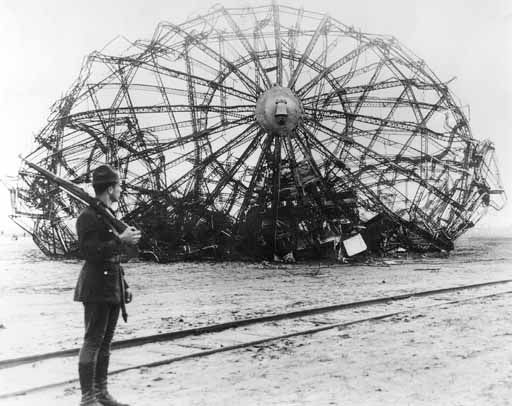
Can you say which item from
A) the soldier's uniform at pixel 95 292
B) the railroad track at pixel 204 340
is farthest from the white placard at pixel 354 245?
the soldier's uniform at pixel 95 292

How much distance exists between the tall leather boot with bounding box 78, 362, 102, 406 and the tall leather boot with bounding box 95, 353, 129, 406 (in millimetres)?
94

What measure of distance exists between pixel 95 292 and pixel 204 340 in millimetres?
3352

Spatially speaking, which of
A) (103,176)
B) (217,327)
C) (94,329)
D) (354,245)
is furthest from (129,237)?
(354,245)

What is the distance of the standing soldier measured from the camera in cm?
474

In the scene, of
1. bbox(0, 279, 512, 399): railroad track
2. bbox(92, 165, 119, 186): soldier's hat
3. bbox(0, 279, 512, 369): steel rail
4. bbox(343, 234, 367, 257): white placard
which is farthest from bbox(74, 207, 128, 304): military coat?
bbox(343, 234, 367, 257): white placard

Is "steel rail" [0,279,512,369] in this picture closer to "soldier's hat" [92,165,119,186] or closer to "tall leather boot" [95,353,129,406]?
"tall leather boot" [95,353,129,406]

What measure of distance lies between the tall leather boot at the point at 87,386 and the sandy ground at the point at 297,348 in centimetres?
48

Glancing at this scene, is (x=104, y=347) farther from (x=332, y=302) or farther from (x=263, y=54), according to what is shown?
(x=263, y=54)

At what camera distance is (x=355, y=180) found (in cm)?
2102

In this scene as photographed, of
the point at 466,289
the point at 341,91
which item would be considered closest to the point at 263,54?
the point at 341,91

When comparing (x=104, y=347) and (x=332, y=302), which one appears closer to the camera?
(x=104, y=347)

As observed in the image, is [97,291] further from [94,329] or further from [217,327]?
[217,327]

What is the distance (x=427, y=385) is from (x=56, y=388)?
3.44m

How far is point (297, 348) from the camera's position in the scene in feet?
23.9
